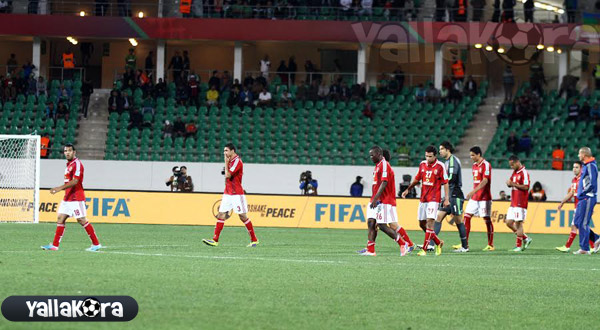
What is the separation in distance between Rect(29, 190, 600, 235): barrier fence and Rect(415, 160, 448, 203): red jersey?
1126 cm

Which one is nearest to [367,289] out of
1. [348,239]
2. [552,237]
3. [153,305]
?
[153,305]

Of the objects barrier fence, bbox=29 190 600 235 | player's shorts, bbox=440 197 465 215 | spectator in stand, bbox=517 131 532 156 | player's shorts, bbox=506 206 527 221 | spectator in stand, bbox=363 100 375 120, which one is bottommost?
barrier fence, bbox=29 190 600 235

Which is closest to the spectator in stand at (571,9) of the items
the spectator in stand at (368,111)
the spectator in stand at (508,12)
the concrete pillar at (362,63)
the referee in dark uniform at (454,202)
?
the spectator in stand at (508,12)

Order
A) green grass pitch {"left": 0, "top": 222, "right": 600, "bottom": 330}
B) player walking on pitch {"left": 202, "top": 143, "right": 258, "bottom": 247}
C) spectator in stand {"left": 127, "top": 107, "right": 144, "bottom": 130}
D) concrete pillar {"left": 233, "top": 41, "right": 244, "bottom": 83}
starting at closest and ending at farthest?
green grass pitch {"left": 0, "top": 222, "right": 600, "bottom": 330} < player walking on pitch {"left": 202, "top": 143, "right": 258, "bottom": 247} < spectator in stand {"left": 127, "top": 107, "right": 144, "bottom": 130} < concrete pillar {"left": 233, "top": 41, "right": 244, "bottom": 83}

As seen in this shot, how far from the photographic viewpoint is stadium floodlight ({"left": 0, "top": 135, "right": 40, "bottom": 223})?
28.5 metres

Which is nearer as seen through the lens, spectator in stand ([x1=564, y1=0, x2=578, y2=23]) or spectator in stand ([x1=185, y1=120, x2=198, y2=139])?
spectator in stand ([x1=185, y1=120, x2=198, y2=139])

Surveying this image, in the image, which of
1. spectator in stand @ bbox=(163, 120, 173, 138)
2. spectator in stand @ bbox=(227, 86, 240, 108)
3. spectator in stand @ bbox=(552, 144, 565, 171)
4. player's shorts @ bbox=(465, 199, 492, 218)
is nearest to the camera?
player's shorts @ bbox=(465, 199, 492, 218)

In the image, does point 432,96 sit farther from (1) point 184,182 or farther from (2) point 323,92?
(1) point 184,182

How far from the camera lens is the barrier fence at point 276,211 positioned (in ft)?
102

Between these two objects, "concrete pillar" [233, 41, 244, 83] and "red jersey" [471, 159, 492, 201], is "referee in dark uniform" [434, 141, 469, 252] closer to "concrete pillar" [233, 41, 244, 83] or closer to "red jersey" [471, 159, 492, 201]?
"red jersey" [471, 159, 492, 201]

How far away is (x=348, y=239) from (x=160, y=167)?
16.1 m

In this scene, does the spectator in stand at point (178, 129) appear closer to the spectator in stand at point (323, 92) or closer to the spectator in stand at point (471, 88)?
the spectator in stand at point (323, 92)

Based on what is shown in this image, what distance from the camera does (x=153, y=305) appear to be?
10.7 meters

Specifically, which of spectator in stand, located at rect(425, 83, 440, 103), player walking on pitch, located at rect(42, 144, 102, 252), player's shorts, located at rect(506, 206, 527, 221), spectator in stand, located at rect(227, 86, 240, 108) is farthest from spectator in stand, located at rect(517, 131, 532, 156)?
player walking on pitch, located at rect(42, 144, 102, 252)
